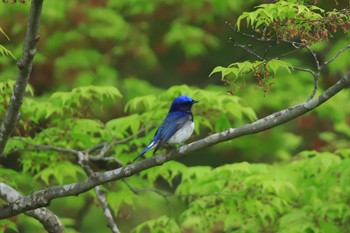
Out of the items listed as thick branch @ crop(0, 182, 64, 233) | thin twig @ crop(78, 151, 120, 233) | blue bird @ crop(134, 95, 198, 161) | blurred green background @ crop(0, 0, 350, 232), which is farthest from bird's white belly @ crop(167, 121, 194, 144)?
blurred green background @ crop(0, 0, 350, 232)

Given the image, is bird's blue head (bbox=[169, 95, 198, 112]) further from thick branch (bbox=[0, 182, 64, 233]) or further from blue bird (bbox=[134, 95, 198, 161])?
thick branch (bbox=[0, 182, 64, 233])

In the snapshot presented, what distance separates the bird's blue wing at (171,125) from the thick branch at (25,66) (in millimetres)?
1314

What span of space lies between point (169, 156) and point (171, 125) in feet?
3.80

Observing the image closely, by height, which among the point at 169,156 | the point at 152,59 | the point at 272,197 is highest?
the point at 169,156

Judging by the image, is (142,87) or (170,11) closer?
(142,87)

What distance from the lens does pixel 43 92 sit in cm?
1311

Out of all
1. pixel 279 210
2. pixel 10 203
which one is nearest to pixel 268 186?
pixel 279 210

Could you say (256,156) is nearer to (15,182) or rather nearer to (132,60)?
(132,60)

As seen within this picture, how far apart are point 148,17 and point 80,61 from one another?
6.22 ft

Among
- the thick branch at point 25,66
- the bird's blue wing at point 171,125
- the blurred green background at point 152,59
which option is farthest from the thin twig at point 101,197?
the blurred green background at point 152,59

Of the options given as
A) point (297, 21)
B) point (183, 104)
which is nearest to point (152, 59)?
point (183, 104)

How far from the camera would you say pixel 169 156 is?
5.48m

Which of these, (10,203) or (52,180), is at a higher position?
(10,203)

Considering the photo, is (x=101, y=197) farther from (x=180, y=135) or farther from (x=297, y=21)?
(x=297, y=21)
